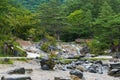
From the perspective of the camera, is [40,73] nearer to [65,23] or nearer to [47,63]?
[47,63]

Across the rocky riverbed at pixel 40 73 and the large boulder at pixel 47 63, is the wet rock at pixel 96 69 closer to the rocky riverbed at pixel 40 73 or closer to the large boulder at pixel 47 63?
the rocky riverbed at pixel 40 73

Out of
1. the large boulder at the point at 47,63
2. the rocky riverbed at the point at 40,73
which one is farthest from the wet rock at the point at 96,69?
the large boulder at the point at 47,63

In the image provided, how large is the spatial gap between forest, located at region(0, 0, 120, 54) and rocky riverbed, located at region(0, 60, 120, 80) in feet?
21.6

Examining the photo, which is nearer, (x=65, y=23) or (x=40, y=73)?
(x=40, y=73)

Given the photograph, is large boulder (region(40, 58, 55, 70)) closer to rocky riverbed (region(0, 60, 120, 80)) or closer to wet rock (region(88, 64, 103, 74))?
rocky riverbed (region(0, 60, 120, 80))

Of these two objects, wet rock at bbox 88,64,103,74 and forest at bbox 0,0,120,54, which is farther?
forest at bbox 0,0,120,54

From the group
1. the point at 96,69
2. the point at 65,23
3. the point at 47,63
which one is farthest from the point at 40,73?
the point at 65,23

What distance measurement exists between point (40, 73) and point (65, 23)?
38599mm

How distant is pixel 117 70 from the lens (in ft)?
93.3

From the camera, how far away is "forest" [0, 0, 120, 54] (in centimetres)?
4450

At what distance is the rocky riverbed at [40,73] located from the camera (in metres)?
23.8

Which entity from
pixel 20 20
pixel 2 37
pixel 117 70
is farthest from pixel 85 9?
pixel 117 70

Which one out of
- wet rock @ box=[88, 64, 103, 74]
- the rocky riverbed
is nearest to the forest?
the rocky riverbed

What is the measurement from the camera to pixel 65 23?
63844 millimetres
